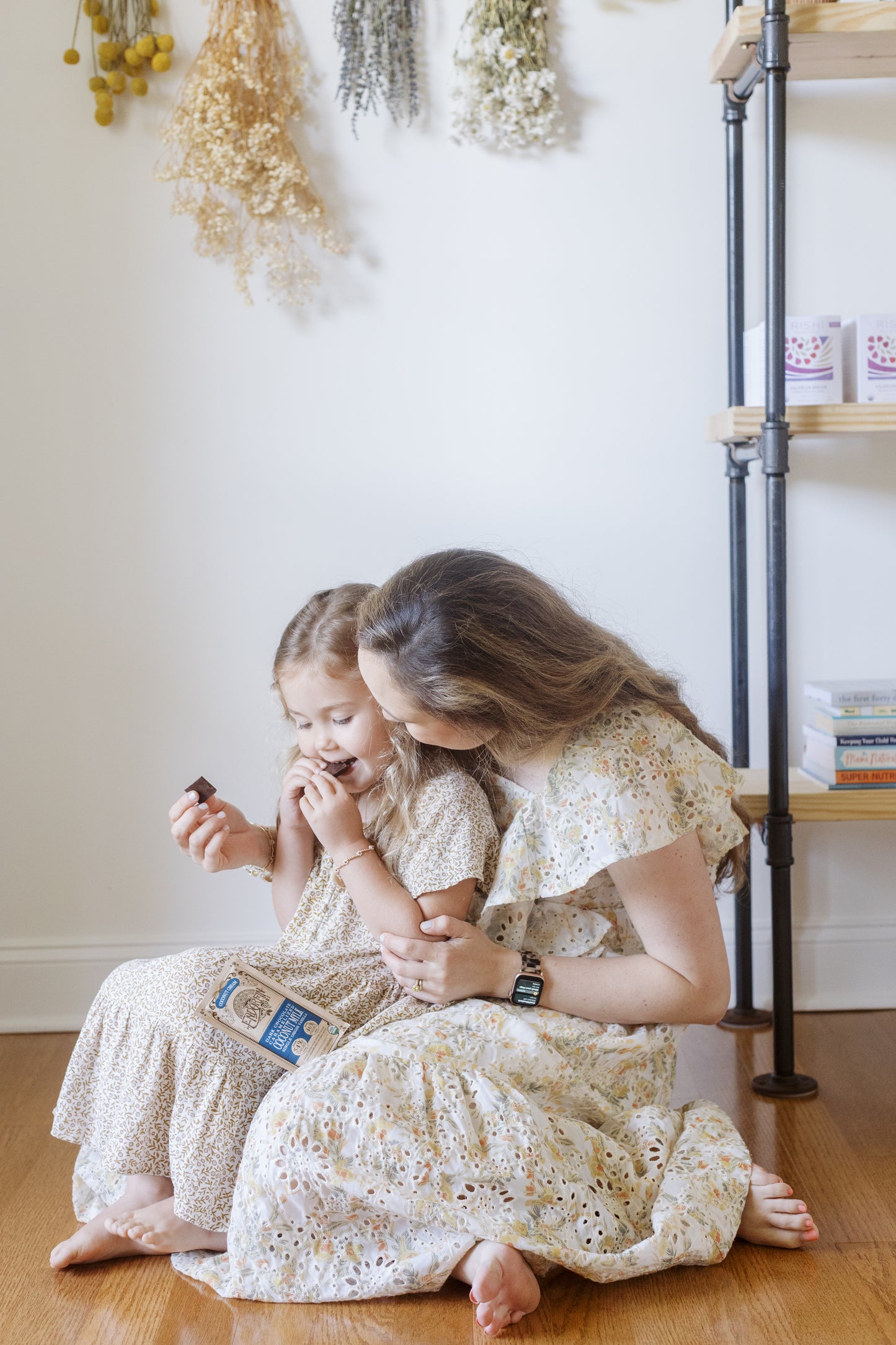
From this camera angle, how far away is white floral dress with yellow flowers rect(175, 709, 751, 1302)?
4.08 feet

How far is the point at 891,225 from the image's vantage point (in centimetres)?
204

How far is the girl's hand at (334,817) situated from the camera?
4.90 feet

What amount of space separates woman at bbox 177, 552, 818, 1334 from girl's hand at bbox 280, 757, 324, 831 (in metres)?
0.24

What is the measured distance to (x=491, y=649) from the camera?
4.27 ft

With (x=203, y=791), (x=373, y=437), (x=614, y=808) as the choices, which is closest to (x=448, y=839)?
(x=614, y=808)

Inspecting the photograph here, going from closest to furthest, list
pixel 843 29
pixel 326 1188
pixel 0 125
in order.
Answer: pixel 326 1188 → pixel 843 29 → pixel 0 125

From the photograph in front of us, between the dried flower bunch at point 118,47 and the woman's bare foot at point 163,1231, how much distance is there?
164 cm

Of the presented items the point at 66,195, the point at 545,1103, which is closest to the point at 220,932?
the point at 545,1103

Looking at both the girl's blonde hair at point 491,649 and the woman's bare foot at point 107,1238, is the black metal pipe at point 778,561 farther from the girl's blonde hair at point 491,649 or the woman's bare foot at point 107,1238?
the woman's bare foot at point 107,1238

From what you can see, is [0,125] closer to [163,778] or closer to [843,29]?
[163,778]

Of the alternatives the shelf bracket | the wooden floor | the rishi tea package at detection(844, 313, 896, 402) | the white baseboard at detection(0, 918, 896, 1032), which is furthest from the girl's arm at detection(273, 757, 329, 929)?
the shelf bracket

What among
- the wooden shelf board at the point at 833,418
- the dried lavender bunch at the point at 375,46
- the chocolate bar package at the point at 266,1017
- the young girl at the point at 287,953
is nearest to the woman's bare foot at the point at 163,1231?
the young girl at the point at 287,953

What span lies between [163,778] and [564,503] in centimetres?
85

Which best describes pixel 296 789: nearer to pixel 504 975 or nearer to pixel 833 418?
pixel 504 975
